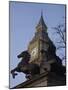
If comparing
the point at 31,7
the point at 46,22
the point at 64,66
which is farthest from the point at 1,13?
the point at 64,66

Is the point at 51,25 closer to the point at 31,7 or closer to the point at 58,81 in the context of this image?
the point at 31,7

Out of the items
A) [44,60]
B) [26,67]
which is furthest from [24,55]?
[44,60]

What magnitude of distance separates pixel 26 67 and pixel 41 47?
0.28 meters

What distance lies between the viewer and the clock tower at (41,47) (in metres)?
2.46

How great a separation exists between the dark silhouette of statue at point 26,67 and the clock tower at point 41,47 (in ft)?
0.15

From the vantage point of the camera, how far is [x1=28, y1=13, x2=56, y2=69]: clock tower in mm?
2459

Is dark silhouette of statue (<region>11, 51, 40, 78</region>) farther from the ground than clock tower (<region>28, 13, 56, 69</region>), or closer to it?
closer to it

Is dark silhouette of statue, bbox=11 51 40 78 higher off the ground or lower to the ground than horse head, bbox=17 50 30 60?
lower

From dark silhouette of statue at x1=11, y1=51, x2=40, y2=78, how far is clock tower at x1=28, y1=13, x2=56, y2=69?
46mm

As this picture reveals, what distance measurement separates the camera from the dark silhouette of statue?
242 cm

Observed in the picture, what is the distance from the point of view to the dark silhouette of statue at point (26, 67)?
7.93 feet

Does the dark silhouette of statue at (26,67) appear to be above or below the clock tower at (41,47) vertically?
below

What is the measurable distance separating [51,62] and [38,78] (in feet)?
0.76

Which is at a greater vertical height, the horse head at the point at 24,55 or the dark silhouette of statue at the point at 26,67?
the horse head at the point at 24,55
